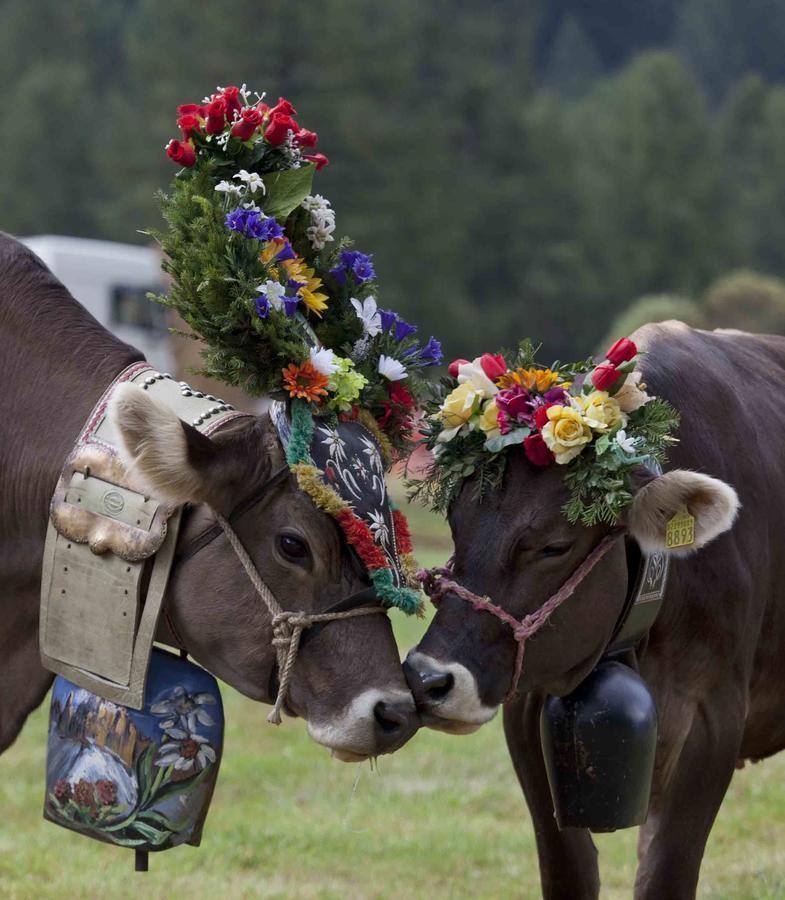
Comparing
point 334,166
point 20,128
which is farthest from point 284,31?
point 20,128

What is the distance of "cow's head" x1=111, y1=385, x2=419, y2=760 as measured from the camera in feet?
12.2

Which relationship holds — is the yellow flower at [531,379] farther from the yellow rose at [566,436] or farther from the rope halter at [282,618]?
the rope halter at [282,618]

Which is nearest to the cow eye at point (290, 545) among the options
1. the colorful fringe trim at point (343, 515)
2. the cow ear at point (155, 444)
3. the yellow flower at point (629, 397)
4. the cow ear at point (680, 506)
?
the colorful fringe trim at point (343, 515)

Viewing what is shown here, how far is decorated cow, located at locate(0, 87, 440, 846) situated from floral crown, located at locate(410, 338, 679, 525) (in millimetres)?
154

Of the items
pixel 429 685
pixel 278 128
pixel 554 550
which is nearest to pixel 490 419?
pixel 554 550

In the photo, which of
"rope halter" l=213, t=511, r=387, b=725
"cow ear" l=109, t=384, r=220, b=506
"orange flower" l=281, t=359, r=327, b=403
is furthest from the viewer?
"orange flower" l=281, t=359, r=327, b=403

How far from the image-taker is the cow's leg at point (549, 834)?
4.76 metres

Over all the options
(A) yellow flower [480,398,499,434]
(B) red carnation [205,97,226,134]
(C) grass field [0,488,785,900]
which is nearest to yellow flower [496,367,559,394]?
(A) yellow flower [480,398,499,434]

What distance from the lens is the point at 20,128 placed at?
161 feet

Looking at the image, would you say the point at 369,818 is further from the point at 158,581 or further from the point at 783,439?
the point at 158,581

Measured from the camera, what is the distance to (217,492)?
3811mm

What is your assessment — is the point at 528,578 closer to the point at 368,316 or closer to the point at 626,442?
the point at 626,442

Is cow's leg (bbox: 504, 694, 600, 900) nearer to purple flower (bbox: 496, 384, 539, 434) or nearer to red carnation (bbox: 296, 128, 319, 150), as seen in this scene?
purple flower (bbox: 496, 384, 539, 434)

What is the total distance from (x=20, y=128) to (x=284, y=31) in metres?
10.7
